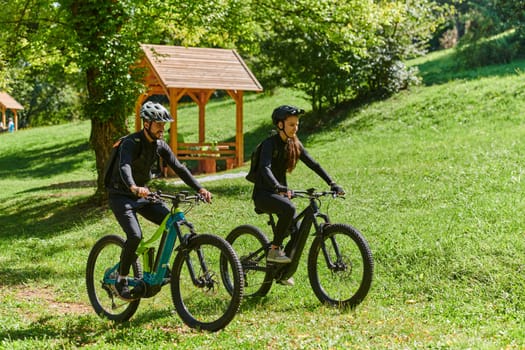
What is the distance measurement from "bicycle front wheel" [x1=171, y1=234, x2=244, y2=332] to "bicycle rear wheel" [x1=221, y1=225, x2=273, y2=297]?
1.00 meters

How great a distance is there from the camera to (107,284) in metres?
7.01

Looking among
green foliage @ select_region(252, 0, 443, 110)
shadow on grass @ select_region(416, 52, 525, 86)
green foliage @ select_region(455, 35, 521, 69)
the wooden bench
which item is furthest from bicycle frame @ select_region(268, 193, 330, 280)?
green foliage @ select_region(455, 35, 521, 69)

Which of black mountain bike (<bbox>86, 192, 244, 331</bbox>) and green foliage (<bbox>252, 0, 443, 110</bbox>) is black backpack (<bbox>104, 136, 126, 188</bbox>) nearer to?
black mountain bike (<bbox>86, 192, 244, 331</bbox>)

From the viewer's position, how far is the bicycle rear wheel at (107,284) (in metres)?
6.94

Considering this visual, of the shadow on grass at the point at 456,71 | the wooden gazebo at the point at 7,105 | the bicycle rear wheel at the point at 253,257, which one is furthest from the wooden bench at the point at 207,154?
the wooden gazebo at the point at 7,105

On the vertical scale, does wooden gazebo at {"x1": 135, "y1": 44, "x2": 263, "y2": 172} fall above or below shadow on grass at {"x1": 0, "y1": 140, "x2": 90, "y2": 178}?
above

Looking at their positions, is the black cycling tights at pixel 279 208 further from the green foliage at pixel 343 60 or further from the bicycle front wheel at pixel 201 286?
the green foliage at pixel 343 60

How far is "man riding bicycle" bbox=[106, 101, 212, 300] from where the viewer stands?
21.2 feet

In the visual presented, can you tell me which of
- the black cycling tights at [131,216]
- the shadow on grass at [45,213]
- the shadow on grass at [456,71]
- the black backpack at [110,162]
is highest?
the shadow on grass at [456,71]

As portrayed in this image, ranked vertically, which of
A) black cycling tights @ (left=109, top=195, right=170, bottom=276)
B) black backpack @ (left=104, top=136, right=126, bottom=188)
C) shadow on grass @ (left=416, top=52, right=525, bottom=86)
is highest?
shadow on grass @ (left=416, top=52, right=525, bottom=86)

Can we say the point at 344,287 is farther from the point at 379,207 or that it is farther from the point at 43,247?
the point at 43,247

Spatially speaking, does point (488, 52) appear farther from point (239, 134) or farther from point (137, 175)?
point (137, 175)

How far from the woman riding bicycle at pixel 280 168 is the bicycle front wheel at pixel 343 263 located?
378 millimetres

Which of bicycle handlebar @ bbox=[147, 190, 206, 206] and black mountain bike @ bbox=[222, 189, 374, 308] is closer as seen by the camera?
bicycle handlebar @ bbox=[147, 190, 206, 206]
